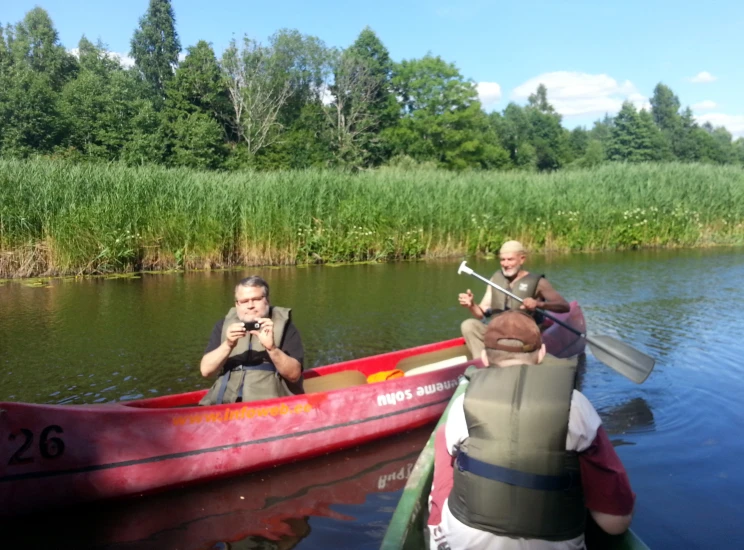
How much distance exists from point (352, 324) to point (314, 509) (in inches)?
190

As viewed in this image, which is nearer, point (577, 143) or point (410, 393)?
point (410, 393)

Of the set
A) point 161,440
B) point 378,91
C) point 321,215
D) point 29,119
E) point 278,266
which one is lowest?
point 278,266

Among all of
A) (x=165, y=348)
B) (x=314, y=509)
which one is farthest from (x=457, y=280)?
(x=314, y=509)

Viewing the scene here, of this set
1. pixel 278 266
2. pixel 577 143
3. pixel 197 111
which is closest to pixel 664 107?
pixel 577 143

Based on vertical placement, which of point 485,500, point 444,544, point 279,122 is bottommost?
point 444,544

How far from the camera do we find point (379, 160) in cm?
4156

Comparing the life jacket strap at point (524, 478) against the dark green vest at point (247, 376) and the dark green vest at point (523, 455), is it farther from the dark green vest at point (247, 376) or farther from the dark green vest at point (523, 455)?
the dark green vest at point (247, 376)

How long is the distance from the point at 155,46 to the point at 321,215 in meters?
35.8

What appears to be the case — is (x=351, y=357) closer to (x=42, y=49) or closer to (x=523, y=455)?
(x=523, y=455)

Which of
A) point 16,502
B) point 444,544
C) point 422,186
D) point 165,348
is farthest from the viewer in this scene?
point 422,186

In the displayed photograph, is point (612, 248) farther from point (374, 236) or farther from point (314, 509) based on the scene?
point (314, 509)

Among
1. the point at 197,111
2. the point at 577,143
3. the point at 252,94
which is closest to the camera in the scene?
the point at 197,111

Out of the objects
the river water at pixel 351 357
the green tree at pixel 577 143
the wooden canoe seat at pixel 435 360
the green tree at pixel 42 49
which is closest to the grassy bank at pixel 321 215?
the river water at pixel 351 357

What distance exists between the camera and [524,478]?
234cm
